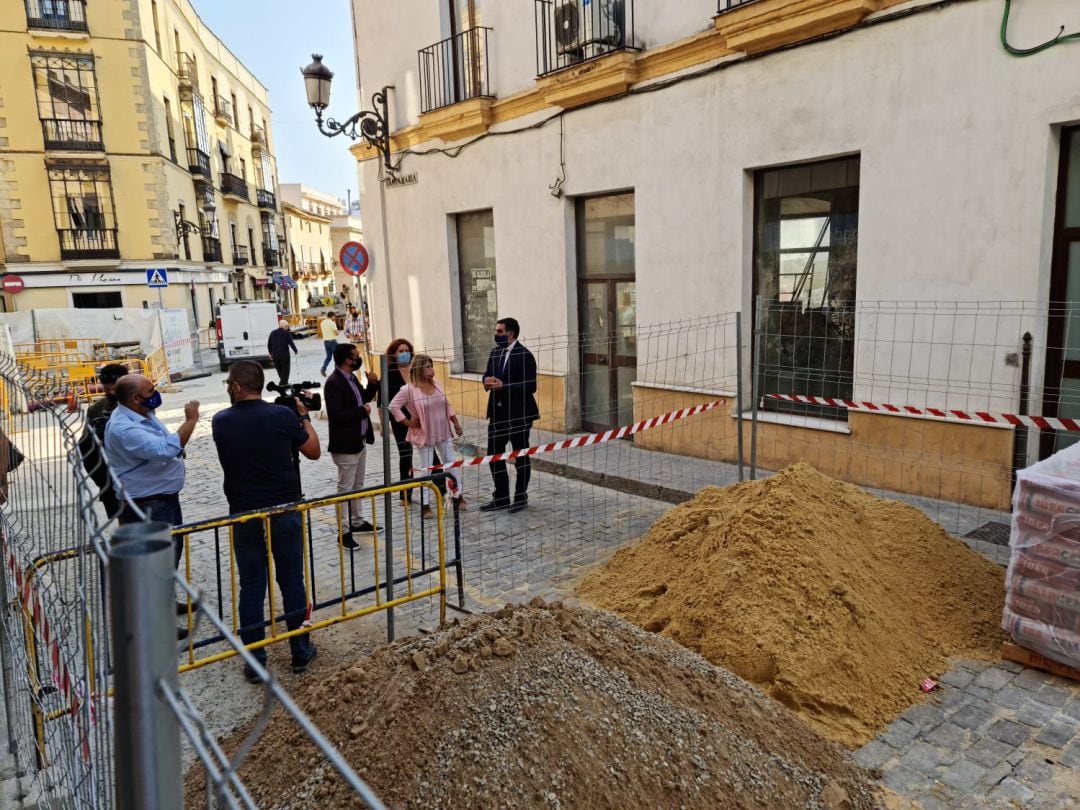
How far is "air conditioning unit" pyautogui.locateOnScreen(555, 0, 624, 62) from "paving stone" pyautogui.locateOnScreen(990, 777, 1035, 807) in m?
8.58

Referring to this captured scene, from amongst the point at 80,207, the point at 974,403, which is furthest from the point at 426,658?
the point at 80,207

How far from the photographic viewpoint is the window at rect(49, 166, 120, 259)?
2947 cm

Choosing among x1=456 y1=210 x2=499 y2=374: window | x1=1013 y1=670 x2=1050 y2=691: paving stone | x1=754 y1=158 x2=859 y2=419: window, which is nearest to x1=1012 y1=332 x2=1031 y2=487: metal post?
x1=754 y1=158 x2=859 y2=419: window

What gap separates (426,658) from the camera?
11.1 ft

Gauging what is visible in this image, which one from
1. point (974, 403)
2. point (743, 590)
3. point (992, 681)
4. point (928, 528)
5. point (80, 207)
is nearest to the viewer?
point (992, 681)

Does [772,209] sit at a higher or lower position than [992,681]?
higher

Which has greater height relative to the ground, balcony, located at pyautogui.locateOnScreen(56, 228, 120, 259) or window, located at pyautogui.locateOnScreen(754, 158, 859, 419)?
balcony, located at pyautogui.locateOnScreen(56, 228, 120, 259)

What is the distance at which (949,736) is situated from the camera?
378cm

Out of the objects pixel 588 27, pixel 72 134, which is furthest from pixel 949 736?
pixel 72 134

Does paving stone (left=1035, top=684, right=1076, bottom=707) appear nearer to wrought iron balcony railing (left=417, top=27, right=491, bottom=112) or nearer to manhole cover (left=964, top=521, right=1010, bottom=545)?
manhole cover (left=964, top=521, right=1010, bottom=545)

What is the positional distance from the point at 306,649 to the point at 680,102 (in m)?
7.27

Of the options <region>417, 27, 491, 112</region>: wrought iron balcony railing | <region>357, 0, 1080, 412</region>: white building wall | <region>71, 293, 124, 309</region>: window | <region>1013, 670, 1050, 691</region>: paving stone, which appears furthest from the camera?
<region>71, 293, 124, 309</region>: window

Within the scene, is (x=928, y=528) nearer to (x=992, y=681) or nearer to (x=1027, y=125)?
(x=992, y=681)

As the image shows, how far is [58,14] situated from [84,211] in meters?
7.63
